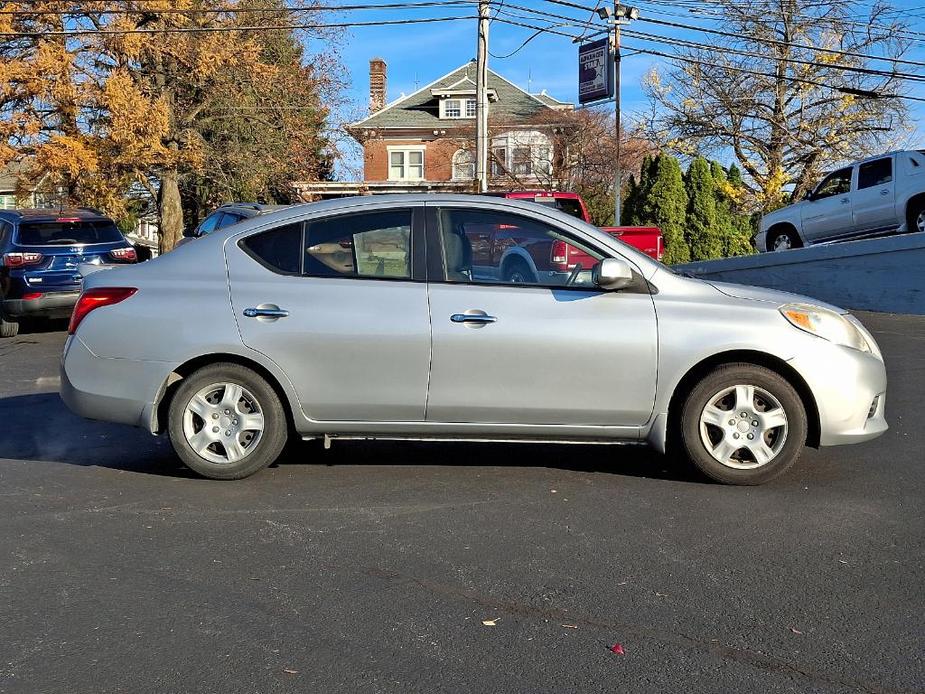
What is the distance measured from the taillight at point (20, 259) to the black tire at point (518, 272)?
10.3 metres

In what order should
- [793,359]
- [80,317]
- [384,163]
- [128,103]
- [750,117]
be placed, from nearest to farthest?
[793,359] < [80,317] < [128,103] < [750,117] < [384,163]

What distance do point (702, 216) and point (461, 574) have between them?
1122 inches

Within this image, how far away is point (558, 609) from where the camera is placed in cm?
397

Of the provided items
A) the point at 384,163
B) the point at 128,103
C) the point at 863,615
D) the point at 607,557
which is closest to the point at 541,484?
the point at 607,557

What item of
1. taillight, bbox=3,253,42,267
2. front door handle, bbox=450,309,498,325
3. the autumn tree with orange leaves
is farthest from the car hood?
the autumn tree with orange leaves

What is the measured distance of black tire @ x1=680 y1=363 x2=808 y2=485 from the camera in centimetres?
570

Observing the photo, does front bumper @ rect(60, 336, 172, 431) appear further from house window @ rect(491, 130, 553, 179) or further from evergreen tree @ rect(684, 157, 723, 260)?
house window @ rect(491, 130, 553, 179)

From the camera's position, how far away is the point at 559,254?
5953mm

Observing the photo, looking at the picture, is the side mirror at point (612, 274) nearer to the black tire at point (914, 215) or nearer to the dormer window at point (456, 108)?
the black tire at point (914, 215)

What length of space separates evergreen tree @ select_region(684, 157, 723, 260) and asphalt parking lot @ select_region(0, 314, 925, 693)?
82.7ft

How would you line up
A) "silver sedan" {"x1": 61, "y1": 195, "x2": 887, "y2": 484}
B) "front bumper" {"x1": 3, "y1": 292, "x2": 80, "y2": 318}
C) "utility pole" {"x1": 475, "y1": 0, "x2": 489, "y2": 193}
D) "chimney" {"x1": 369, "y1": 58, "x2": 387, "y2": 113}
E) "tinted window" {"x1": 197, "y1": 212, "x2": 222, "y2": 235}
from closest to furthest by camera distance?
1. "silver sedan" {"x1": 61, "y1": 195, "x2": 887, "y2": 484}
2. "tinted window" {"x1": 197, "y1": 212, "x2": 222, "y2": 235}
3. "front bumper" {"x1": 3, "y1": 292, "x2": 80, "y2": 318}
4. "utility pole" {"x1": 475, "y1": 0, "x2": 489, "y2": 193}
5. "chimney" {"x1": 369, "y1": 58, "x2": 387, "y2": 113}

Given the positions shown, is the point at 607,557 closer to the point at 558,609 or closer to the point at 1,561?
the point at 558,609

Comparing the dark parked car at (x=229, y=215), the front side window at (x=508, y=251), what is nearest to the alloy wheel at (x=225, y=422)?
the front side window at (x=508, y=251)

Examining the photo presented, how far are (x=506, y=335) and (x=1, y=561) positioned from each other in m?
2.86
